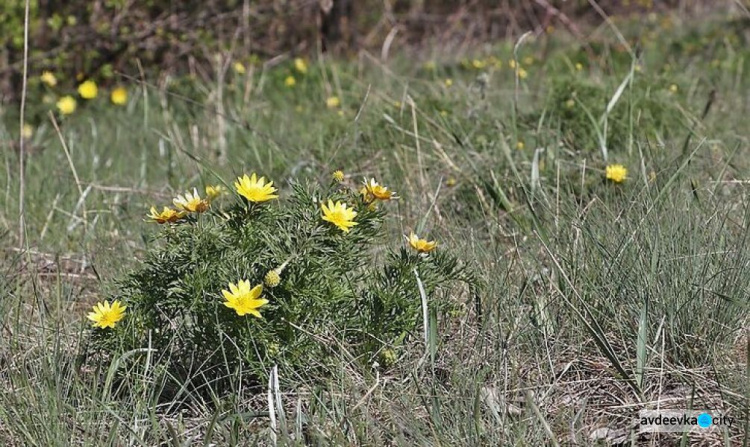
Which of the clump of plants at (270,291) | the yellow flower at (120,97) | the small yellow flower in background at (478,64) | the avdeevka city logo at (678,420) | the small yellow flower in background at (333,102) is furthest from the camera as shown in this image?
the yellow flower at (120,97)

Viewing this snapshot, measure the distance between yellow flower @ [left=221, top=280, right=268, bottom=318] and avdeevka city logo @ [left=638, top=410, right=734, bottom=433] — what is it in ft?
2.50

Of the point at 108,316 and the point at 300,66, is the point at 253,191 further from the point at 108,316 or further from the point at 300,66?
the point at 300,66

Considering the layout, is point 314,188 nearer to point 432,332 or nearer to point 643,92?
point 432,332

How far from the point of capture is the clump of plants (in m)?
1.83

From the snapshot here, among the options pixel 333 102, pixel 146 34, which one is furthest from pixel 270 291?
pixel 146 34

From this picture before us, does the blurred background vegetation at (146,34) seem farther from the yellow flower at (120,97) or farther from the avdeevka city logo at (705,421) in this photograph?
the avdeevka city logo at (705,421)

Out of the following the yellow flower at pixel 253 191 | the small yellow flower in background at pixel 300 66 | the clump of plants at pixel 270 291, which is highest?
the yellow flower at pixel 253 191

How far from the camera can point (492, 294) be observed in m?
2.08

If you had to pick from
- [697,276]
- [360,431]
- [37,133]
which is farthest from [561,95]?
[37,133]

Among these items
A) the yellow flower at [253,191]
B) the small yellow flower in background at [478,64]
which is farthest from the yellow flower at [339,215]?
the small yellow flower in background at [478,64]

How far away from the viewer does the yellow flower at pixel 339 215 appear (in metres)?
1.84

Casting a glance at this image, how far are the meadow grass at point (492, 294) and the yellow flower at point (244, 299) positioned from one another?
195 mm

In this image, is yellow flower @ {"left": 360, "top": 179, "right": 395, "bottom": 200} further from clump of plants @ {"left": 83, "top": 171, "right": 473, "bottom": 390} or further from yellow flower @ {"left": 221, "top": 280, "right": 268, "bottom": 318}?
yellow flower @ {"left": 221, "top": 280, "right": 268, "bottom": 318}

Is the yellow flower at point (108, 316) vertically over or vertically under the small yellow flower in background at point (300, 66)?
over
